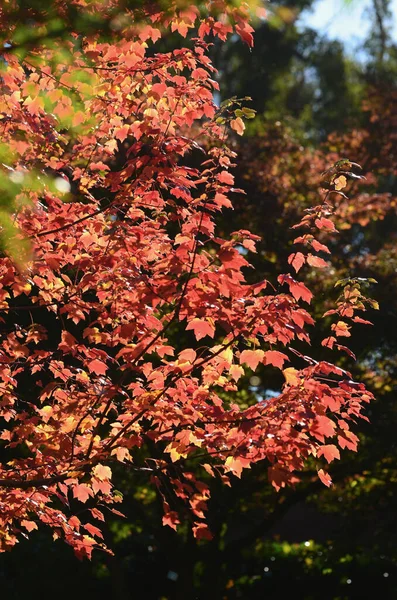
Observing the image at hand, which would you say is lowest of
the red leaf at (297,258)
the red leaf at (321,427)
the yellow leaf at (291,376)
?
the red leaf at (321,427)

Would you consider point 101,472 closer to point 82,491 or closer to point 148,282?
point 82,491

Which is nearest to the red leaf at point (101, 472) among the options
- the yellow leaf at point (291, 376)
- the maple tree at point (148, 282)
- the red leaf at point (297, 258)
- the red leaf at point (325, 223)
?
the maple tree at point (148, 282)

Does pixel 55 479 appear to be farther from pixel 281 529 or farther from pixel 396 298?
pixel 281 529

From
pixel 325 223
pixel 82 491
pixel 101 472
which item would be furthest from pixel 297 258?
pixel 82 491

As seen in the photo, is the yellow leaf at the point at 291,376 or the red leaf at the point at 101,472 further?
the red leaf at the point at 101,472

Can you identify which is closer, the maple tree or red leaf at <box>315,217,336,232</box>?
the maple tree

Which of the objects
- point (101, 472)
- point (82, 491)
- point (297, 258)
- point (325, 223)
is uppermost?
point (325, 223)

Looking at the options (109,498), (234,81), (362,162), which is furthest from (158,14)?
(234,81)

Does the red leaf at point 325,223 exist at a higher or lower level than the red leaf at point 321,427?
higher

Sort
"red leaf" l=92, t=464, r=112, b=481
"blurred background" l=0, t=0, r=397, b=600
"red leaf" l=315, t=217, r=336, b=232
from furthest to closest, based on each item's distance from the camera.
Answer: "blurred background" l=0, t=0, r=397, b=600 < "red leaf" l=92, t=464, r=112, b=481 < "red leaf" l=315, t=217, r=336, b=232

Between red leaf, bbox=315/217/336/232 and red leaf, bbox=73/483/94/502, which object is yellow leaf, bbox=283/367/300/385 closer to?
red leaf, bbox=315/217/336/232

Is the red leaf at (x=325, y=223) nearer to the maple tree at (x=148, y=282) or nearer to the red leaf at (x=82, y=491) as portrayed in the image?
the maple tree at (x=148, y=282)

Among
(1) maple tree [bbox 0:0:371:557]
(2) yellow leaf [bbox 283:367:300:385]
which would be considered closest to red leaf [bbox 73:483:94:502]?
(1) maple tree [bbox 0:0:371:557]

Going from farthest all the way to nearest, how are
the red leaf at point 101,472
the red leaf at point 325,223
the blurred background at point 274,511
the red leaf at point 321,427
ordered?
the blurred background at point 274,511
the red leaf at point 101,472
the red leaf at point 325,223
the red leaf at point 321,427
